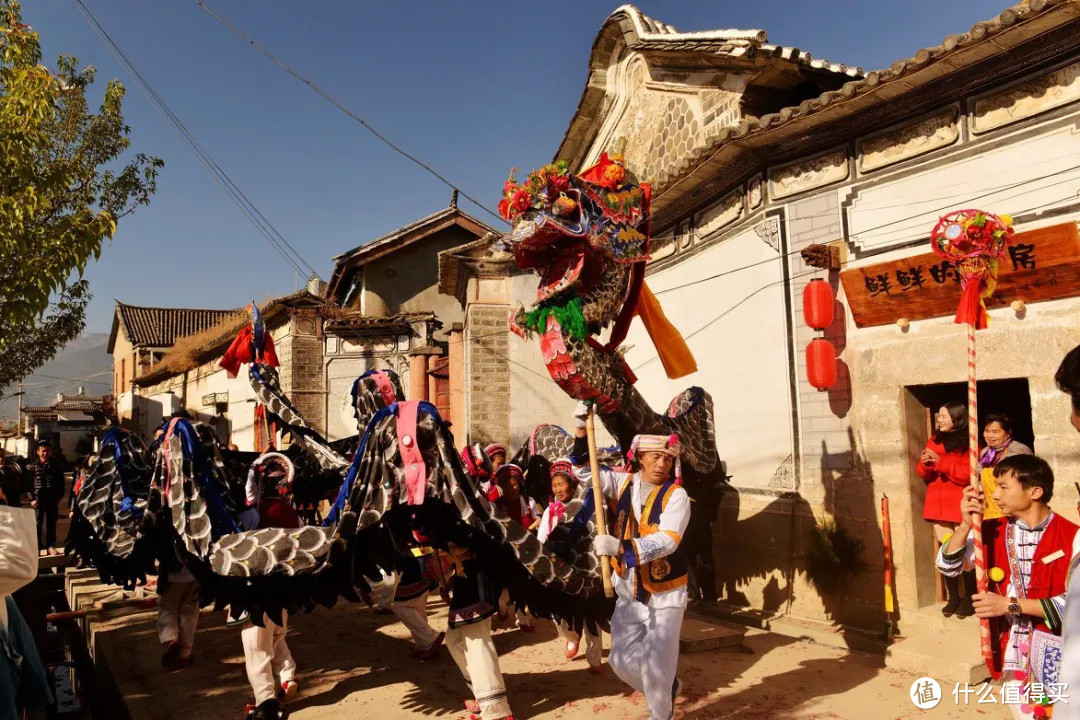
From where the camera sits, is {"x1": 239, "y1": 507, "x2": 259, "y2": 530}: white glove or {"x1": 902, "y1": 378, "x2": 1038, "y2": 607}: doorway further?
{"x1": 902, "y1": 378, "x2": 1038, "y2": 607}: doorway

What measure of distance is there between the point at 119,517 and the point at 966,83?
810 cm

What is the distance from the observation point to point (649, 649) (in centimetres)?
437

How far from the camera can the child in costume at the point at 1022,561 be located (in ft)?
10.6

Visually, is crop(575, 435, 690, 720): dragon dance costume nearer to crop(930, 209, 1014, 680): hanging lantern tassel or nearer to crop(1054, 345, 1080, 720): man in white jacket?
crop(930, 209, 1014, 680): hanging lantern tassel

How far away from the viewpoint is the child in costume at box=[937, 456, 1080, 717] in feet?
10.6

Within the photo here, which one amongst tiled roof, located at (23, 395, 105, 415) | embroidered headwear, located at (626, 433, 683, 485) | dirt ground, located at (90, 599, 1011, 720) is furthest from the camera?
tiled roof, located at (23, 395, 105, 415)

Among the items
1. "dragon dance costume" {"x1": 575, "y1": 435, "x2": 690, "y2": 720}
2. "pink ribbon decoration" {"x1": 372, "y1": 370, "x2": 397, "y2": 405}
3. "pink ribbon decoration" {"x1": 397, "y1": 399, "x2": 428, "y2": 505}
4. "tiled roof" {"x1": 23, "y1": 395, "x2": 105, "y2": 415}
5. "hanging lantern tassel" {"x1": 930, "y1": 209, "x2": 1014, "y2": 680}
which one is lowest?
"dragon dance costume" {"x1": 575, "y1": 435, "x2": 690, "y2": 720}

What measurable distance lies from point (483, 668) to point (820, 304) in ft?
14.9

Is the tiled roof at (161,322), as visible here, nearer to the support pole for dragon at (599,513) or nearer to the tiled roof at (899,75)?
the tiled roof at (899,75)

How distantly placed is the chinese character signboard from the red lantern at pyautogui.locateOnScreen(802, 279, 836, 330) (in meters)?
0.16

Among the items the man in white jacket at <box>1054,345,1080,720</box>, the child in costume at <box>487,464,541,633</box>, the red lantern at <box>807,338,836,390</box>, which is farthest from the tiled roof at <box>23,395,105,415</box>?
the man in white jacket at <box>1054,345,1080,720</box>

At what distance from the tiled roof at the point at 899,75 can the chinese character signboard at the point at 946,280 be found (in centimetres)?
146

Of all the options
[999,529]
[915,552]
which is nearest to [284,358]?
[915,552]

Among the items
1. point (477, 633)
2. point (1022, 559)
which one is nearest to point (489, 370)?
point (477, 633)
